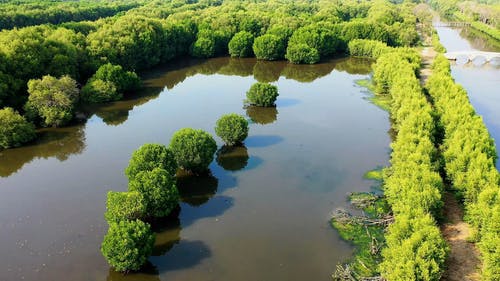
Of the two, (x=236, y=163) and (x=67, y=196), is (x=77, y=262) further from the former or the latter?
(x=236, y=163)

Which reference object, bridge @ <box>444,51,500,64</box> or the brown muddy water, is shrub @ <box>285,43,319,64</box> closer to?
the brown muddy water

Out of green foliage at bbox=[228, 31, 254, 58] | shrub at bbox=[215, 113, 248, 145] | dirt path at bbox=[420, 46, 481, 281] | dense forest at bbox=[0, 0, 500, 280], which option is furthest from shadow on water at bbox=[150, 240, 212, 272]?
green foliage at bbox=[228, 31, 254, 58]

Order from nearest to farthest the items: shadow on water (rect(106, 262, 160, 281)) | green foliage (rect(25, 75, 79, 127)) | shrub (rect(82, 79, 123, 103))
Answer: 1. shadow on water (rect(106, 262, 160, 281))
2. green foliage (rect(25, 75, 79, 127))
3. shrub (rect(82, 79, 123, 103))

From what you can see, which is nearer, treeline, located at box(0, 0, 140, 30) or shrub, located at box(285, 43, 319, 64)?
shrub, located at box(285, 43, 319, 64)

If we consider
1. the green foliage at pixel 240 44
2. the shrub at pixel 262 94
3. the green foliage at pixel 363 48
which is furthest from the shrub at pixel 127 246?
the green foliage at pixel 363 48

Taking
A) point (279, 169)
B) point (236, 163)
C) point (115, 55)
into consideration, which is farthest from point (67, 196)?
point (115, 55)

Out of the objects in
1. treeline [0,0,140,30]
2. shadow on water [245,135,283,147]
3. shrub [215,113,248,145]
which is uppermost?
treeline [0,0,140,30]

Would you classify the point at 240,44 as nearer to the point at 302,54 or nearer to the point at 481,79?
the point at 302,54
